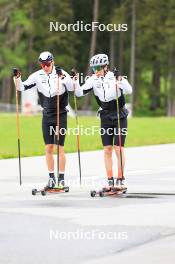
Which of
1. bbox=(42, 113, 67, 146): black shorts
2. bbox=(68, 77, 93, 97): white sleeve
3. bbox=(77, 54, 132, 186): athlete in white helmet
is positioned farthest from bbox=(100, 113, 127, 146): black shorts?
bbox=(42, 113, 67, 146): black shorts

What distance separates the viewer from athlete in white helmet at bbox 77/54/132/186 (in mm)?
15727

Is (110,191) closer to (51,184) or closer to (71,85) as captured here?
(51,184)

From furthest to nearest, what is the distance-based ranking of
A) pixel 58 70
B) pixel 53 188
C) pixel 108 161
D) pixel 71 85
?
pixel 53 188
pixel 108 161
pixel 71 85
pixel 58 70

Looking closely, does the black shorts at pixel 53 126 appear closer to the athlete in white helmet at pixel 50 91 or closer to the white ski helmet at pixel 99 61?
the athlete in white helmet at pixel 50 91

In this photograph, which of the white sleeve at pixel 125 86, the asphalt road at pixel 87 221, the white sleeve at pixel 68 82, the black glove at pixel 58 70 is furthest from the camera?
the white sleeve at pixel 68 82

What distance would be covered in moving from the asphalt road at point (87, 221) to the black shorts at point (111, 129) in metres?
0.82

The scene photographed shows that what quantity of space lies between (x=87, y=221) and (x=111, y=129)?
3261mm

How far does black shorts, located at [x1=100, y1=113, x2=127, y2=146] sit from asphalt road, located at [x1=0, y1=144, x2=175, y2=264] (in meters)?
0.82

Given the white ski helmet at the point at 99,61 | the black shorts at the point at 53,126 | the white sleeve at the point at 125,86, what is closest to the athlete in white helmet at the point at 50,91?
the black shorts at the point at 53,126

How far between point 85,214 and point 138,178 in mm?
5207

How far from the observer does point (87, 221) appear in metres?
12.9

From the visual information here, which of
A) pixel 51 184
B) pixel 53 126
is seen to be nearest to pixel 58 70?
Answer: pixel 53 126

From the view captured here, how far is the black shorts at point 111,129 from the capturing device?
15.9 meters

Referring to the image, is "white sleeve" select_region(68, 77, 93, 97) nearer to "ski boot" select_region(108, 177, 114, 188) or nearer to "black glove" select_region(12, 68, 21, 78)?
"black glove" select_region(12, 68, 21, 78)
